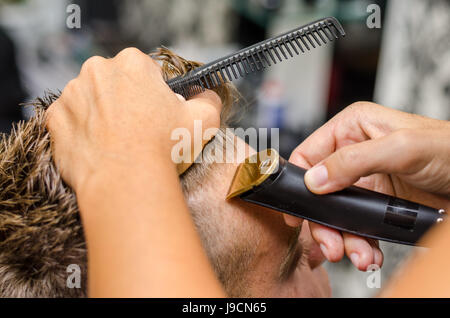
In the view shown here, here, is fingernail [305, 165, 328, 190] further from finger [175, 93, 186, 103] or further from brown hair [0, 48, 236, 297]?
brown hair [0, 48, 236, 297]

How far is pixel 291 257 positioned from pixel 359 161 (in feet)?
0.90

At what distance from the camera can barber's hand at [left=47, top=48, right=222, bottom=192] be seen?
0.53 meters

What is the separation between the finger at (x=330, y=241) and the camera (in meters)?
0.71

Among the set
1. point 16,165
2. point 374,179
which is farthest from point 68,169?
Answer: point 374,179

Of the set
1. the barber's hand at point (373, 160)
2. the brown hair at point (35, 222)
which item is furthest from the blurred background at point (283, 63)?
the brown hair at point (35, 222)

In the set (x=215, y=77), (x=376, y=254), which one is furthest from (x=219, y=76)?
(x=376, y=254)

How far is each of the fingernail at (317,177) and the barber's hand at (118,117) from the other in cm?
18

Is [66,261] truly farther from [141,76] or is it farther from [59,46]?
[59,46]

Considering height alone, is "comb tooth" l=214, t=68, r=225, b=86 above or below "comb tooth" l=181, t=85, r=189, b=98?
above

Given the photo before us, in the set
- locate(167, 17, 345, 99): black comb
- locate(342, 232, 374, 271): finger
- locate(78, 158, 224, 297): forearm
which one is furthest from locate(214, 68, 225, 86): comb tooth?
locate(342, 232, 374, 271): finger

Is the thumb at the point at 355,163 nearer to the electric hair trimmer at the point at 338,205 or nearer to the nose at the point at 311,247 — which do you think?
the electric hair trimmer at the point at 338,205

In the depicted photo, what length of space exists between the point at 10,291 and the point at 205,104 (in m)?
0.44

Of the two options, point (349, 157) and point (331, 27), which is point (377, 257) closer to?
point (349, 157)
